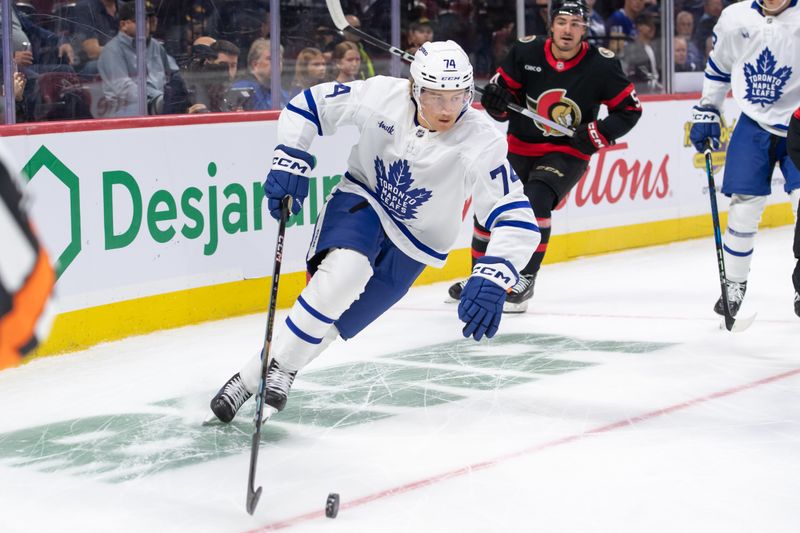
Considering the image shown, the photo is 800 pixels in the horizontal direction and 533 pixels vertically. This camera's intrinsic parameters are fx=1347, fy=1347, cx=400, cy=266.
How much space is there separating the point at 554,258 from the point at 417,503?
15.7 ft

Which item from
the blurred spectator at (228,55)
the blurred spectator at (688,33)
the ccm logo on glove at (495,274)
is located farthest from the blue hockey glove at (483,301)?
the blurred spectator at (688,33)

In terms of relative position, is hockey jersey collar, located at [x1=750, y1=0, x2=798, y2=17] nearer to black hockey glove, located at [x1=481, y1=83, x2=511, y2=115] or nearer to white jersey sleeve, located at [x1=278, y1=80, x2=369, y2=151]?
black hockey glove, located at [x1=481, y1=83, x2=511, y2=115]

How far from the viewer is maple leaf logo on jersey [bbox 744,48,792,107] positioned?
17.3ft

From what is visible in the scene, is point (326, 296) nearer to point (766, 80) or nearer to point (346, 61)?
point (766, 80)

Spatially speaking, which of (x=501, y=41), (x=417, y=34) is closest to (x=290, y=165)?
(x=417, y=34)

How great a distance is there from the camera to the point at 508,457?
3.45 metres

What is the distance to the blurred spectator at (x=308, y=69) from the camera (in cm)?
658

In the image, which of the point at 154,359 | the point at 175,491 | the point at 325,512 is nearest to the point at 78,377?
the point at 154,359

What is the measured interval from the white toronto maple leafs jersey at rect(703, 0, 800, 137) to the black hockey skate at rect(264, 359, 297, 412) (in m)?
2.44

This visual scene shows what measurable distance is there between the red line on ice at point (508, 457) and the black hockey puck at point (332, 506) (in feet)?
0.12

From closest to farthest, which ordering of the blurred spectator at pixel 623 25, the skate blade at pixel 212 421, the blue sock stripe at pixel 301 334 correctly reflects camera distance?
1. the blue sock stripe at pixel 301 334
2. the skate blade at pixel 212 421
3. the blurred spectator at pixel 623 25

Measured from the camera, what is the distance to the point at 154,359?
496 cm

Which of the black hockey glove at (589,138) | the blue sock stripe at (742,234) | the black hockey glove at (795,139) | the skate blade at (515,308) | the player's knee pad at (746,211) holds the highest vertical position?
the black hockey glove at (795,139)

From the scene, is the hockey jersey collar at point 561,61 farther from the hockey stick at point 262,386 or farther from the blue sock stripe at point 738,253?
the hockey stick at point 262,386
